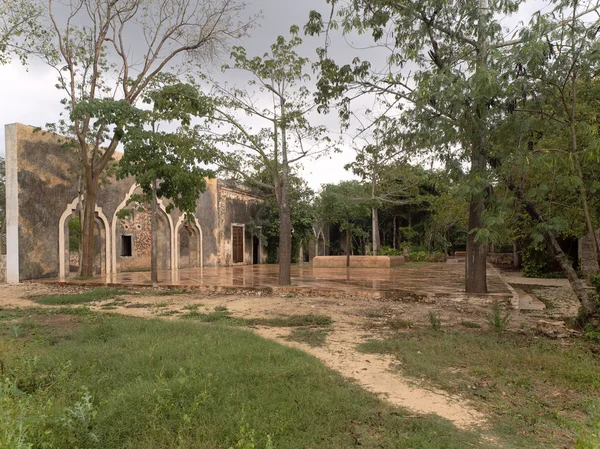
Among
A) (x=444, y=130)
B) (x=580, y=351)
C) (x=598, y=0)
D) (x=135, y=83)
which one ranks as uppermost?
(x=135, y=83)

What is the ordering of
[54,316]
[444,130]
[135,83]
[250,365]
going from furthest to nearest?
1. [135,83]
2. [54,316]
3. [444,130]
4. [250,365]

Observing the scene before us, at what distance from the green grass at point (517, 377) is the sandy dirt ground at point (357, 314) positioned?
0.21 metres

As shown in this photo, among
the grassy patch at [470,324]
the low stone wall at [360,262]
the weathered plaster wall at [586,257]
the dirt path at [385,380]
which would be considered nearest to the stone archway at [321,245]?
the low stone wall at [360,262]

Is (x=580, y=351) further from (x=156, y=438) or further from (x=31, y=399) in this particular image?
(x=31, y=399)

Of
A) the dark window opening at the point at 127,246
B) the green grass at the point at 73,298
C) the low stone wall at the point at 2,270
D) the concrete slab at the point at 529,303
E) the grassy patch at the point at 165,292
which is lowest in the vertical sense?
the concrete slab at the point at 529,303

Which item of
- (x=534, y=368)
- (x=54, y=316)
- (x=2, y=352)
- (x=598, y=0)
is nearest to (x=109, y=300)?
(x=54, y=316)

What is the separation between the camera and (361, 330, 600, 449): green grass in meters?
2.93

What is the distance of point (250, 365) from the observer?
13.1 ft

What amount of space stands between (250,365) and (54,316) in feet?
15.7

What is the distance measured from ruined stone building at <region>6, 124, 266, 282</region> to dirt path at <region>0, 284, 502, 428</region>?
178 cm

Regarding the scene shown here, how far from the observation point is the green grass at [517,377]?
2.93 m

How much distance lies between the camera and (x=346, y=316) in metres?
7.19

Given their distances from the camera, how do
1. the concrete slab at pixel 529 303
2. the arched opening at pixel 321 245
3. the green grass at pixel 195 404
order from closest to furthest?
the green grass at pixel 195 404, the concrete slab at pixel 529 303, the arched opening at pixel 321 245

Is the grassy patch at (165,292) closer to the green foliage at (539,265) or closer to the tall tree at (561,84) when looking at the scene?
the tall tree at (561,84)
